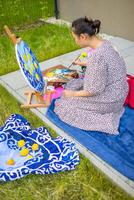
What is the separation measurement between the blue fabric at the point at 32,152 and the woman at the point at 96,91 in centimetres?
34

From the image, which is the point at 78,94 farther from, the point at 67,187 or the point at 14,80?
the point at 14,80

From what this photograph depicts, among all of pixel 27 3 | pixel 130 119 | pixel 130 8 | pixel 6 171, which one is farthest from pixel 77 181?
pixel 27 3

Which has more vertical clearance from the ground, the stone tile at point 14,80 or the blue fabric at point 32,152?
the blue fabric at point 32,152

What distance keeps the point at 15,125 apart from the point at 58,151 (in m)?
0.72

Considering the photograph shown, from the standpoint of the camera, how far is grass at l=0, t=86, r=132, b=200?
124 inches

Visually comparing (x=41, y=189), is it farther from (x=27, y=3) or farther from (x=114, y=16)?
(x=27, y=3)

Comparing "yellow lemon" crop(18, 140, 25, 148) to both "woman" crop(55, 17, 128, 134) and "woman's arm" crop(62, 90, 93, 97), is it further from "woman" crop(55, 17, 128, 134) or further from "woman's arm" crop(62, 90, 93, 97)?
"woman's arm" crop(62, 90, 93, 97)

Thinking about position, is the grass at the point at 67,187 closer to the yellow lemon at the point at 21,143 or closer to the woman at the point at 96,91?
the yellow lemon at the point at 21,143

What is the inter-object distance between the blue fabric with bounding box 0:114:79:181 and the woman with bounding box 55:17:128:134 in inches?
13.6

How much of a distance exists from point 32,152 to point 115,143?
36.1 inches

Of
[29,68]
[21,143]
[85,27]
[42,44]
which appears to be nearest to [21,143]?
[21,143]

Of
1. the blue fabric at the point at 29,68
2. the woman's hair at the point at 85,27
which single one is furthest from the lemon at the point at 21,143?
the woman's hair at the point at 85,27

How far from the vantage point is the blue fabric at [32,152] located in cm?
341

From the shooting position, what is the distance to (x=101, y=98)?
3.78 meters
